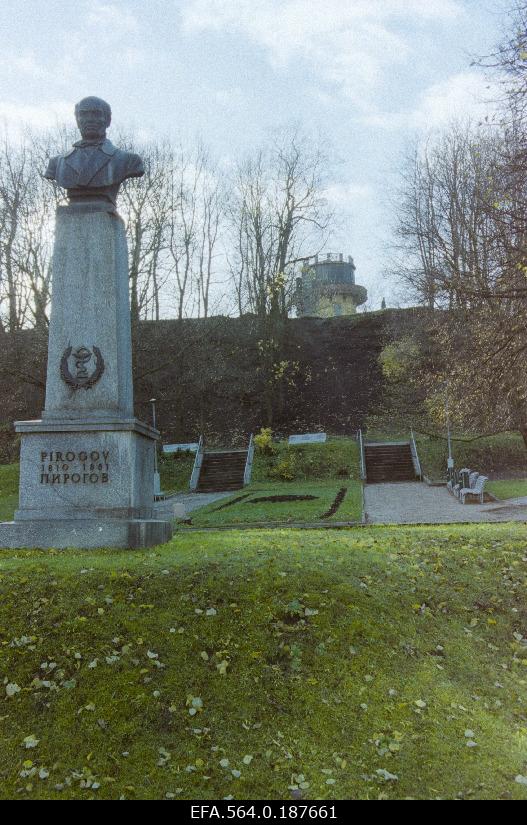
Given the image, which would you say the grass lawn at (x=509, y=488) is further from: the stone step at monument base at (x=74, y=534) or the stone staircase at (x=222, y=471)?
the stone step at monument base at (x=74, y=534)

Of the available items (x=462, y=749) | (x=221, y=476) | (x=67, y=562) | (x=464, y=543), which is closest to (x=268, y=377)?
(x=221, y=476)

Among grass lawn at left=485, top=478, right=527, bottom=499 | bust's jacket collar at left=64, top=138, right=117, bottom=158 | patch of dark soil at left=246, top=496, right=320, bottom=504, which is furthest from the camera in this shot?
grass lawn at left=485, top=478, right=527, bottom=499

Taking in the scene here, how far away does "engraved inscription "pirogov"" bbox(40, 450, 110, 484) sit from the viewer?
827 centimetres

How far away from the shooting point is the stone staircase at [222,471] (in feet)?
101

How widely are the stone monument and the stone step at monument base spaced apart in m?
0.01

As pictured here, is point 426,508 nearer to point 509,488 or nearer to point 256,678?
point 509,488

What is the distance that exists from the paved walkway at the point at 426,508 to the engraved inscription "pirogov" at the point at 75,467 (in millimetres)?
9569

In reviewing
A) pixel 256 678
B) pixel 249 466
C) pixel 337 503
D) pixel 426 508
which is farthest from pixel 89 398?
pixel 249 466

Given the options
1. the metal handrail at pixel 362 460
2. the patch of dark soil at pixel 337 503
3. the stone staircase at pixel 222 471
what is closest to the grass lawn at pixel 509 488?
the patch of dark soil at pixel 337 503

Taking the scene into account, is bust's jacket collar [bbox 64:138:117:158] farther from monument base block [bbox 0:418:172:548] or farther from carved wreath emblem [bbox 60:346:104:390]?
monument base block [bbox 0:418:172:548]

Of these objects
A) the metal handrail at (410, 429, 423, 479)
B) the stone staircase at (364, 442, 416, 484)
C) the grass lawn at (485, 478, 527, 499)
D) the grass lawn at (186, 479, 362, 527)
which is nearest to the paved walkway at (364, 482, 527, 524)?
the grass lawn at (186, 479, 362, 527)

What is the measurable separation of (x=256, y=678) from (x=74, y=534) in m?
3.59

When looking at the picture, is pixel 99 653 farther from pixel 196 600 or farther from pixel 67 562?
pixel 67 562

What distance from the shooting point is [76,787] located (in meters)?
4.25
